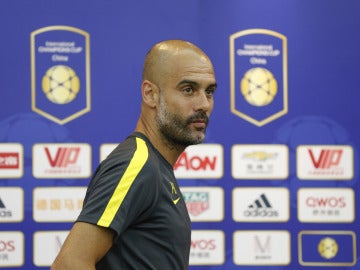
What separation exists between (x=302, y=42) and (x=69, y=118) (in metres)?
1.14

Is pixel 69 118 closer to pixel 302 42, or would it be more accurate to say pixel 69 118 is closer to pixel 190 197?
pixel 190 197

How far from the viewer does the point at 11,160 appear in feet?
9.54

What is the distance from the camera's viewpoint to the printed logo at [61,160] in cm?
293

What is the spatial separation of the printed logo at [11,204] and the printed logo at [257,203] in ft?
3.19

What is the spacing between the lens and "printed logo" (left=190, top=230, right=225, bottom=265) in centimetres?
299

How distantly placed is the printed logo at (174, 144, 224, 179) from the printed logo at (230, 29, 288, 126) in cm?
23

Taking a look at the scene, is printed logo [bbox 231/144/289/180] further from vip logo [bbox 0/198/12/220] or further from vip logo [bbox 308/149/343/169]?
vip logo [bbox 0/198/12/220]

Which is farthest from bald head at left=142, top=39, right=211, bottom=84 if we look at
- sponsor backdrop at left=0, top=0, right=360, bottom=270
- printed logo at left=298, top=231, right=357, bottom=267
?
printed logo at left=298, top=231, right=357, bottom=267

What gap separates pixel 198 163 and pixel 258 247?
48 centimetres

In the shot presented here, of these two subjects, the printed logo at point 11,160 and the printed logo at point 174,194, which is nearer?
the printed logo at point 174,194

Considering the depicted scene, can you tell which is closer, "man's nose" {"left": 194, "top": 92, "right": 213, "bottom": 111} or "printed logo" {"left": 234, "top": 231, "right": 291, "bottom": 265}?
"man's nose" {"left": 194, "top": 92, "right": 213, "bottom": 111}

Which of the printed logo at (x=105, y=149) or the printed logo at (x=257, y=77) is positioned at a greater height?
the printed logo at (x=257, y=77)

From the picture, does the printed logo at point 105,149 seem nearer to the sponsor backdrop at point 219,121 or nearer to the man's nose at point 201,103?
the sponsor backdrop at point 219,121

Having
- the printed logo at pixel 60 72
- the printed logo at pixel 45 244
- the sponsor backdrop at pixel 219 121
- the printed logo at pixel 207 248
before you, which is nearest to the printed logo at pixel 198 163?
the sponsor backdrop at pixel 219 121
